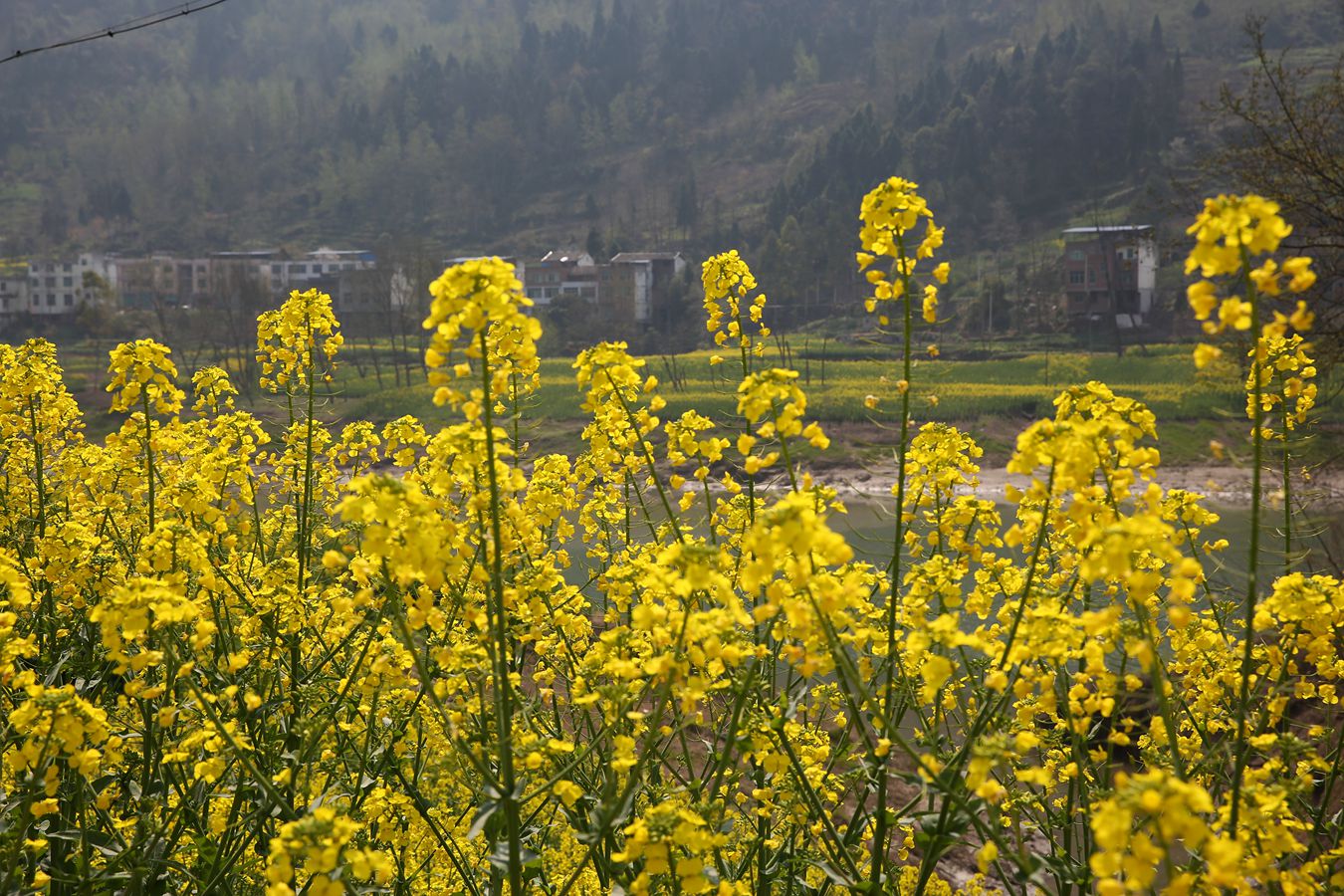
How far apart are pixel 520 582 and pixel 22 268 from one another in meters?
95.5

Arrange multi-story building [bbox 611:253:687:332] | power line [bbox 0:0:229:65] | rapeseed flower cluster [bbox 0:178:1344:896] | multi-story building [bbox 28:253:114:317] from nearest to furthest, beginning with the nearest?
rapeseed flower cluster [bbox 0:178:1344:896] → power line [bbox 0:0:229:65] → multi-story building [bbox 611:253:687:332] → multi-story building [bbox 28:253:114:317]

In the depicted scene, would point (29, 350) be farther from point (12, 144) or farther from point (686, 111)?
point (12, 144)

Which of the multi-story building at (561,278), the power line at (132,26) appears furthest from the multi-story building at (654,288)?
the power line at (132,26)

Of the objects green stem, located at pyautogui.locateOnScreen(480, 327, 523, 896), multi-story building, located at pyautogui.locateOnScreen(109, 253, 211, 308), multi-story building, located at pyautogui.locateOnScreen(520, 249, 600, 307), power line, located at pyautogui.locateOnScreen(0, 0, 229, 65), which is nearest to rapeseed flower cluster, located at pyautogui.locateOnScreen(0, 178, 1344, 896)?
green stem, located at pyautogui.locateOnScreen(480, 327, 523, 896)

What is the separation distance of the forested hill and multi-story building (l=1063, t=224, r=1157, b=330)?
16422mm

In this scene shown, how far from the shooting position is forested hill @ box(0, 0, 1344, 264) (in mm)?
93125

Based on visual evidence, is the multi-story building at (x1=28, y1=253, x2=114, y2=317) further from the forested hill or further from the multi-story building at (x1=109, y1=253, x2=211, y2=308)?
the forested hill

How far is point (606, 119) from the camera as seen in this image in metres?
145

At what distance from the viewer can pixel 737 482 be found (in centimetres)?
479

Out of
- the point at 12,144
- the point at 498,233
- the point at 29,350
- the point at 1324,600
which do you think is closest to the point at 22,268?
the point at 498,233

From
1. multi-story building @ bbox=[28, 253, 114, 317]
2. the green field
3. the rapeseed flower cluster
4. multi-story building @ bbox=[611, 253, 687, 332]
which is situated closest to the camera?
the rapeseed flower cluster

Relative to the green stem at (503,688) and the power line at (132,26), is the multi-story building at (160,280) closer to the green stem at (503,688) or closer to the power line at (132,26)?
the power line at (132,26)

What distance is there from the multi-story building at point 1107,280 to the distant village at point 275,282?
24408 mm

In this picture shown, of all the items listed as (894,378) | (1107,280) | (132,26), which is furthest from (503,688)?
(1107,280)
